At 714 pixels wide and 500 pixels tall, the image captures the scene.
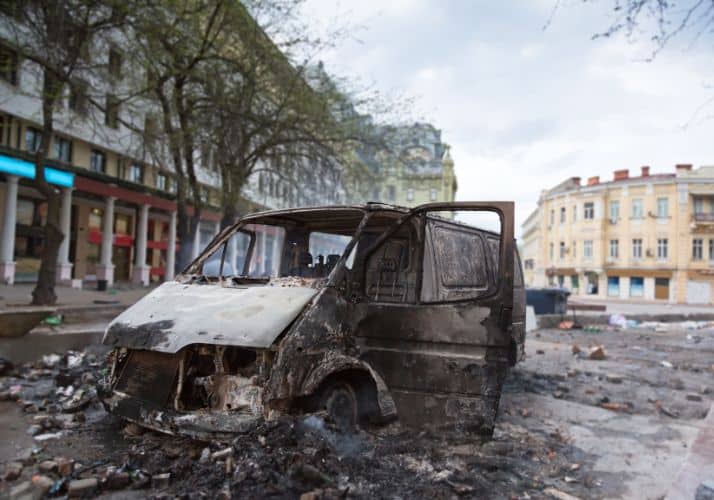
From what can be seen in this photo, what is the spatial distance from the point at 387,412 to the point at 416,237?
143cm

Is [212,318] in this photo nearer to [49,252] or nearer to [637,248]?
[49,252]

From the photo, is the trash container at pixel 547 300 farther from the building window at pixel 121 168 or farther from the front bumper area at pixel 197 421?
the building window at pixel 121 168

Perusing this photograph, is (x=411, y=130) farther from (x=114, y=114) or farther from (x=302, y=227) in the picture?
(x=302, y=227)

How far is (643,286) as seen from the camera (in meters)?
46.1

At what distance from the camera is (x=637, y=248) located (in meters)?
46.3

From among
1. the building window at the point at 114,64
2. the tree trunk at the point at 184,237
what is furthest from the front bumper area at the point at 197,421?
the tree trunk at the point at 184,237

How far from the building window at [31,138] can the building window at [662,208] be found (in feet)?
151

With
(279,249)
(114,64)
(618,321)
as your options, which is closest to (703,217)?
(618,321)

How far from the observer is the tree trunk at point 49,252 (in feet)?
40.5

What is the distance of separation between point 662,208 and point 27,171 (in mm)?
46562

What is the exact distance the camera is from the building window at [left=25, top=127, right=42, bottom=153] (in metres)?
19.7

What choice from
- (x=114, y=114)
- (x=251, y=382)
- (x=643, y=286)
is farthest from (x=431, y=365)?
(x=643, y=286)

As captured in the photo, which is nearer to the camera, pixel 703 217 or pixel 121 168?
Result: pixel 121 168

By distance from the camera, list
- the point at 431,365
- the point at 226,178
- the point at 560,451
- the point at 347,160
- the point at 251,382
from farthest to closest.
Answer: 1. the point at 347,160
2. the point at 226,178
3. the point at 560,451
4. the point at 431,365
5. the point at 251,382
